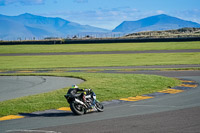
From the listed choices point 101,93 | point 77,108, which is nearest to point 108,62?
point 101,93

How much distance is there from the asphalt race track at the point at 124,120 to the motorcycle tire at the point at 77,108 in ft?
0.73

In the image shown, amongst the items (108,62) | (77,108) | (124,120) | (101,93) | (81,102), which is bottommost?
(108,62)

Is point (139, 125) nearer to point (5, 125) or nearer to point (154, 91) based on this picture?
point (5, 125)

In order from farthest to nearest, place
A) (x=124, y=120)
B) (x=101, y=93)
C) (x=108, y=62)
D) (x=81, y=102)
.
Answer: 1. (x=108, y=62)
2. (x=101, y=93)
3. (x=81, y=102)
4. (x=124, y=120)

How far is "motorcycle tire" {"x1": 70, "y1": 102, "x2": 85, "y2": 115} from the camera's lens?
14.2 meters

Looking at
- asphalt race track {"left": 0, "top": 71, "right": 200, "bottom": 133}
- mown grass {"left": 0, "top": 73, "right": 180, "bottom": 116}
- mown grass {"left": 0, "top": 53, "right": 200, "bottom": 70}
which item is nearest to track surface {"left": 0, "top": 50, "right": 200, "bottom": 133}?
asphalt race track {"left": 0, "top": 71, "right": 200, "bottom": 133}

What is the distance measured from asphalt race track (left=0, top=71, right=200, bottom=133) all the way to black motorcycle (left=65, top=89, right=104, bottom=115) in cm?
27

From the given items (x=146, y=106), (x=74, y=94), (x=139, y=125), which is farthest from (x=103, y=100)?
(x=139, y=125)

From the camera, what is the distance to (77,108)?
14359 millimetres

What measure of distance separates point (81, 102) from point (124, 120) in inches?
80.9

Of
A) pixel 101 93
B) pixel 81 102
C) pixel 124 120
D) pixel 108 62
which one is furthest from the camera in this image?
pixel 108 62

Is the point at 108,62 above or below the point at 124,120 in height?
below

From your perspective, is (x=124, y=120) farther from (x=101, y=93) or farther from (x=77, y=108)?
(x=101, y=93)

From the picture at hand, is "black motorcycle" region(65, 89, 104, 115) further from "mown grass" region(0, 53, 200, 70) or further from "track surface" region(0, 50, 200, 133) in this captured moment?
"mown grass" region(0, 53, 200, 70)
